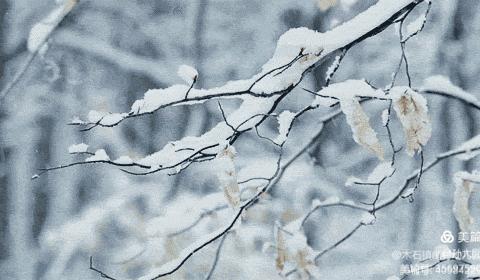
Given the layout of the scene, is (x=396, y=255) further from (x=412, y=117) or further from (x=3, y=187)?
(x=412, y=117)

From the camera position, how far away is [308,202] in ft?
9.18

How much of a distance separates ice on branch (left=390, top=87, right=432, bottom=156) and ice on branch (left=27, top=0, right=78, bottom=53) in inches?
85.6

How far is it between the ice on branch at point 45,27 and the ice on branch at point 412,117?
2175 mm

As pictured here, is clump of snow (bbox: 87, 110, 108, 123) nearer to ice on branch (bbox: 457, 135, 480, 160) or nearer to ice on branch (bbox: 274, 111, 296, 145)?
ice on branch (bbox: 274, 111, 296, 145)

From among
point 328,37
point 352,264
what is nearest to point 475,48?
point 352,264

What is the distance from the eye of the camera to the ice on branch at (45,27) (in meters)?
2.84

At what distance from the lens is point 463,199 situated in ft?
3.84

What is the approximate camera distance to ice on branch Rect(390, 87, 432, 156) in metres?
0.83

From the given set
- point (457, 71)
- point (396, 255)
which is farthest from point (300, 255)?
point (457, 71)

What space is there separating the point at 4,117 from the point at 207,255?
0.96 metres

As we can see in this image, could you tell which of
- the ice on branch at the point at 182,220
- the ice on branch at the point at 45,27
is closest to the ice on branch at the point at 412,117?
the ice on branch at the point at 182,220

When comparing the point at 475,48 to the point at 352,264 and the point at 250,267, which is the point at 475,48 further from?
the point at 250,267

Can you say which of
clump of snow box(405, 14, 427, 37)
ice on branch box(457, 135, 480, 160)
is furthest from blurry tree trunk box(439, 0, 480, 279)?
clump of snow box(405, 14, 427, 37)

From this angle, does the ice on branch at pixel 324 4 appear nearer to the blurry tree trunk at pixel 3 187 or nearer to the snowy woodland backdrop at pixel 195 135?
the snowy woodland backdrop at pixel 195 135
